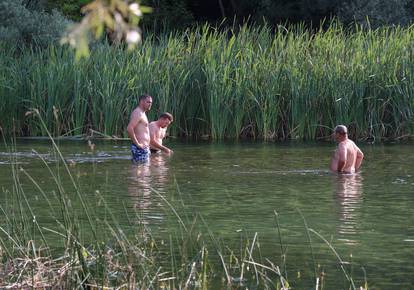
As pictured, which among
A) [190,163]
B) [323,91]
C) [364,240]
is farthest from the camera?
[323,91]

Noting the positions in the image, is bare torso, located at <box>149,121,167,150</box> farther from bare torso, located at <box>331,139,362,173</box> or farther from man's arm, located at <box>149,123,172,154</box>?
bare torso, located at <box>331,139,362,173</box>

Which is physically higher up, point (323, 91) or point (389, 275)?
point (323, 91)

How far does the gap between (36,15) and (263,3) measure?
9864mm

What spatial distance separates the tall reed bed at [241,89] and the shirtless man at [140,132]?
3765 mm

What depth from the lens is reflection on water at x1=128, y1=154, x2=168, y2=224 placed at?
40.2 ft

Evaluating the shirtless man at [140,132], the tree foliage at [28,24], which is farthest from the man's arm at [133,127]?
the tree foliage at [28,24]

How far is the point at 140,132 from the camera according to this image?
1848 centimetres

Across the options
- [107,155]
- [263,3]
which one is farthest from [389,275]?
Result: [263,3]

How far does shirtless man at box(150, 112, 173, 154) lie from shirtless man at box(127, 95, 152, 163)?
0.60 meters

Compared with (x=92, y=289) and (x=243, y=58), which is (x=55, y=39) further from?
(x=92, y=289)

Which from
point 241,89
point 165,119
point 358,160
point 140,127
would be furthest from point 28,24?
point 358,160

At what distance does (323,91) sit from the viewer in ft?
73.4

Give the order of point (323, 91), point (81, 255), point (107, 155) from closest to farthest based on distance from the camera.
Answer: point (81, 255)
point (107, 155)
point (323, 91)

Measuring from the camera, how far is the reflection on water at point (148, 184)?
12240 millimetres
